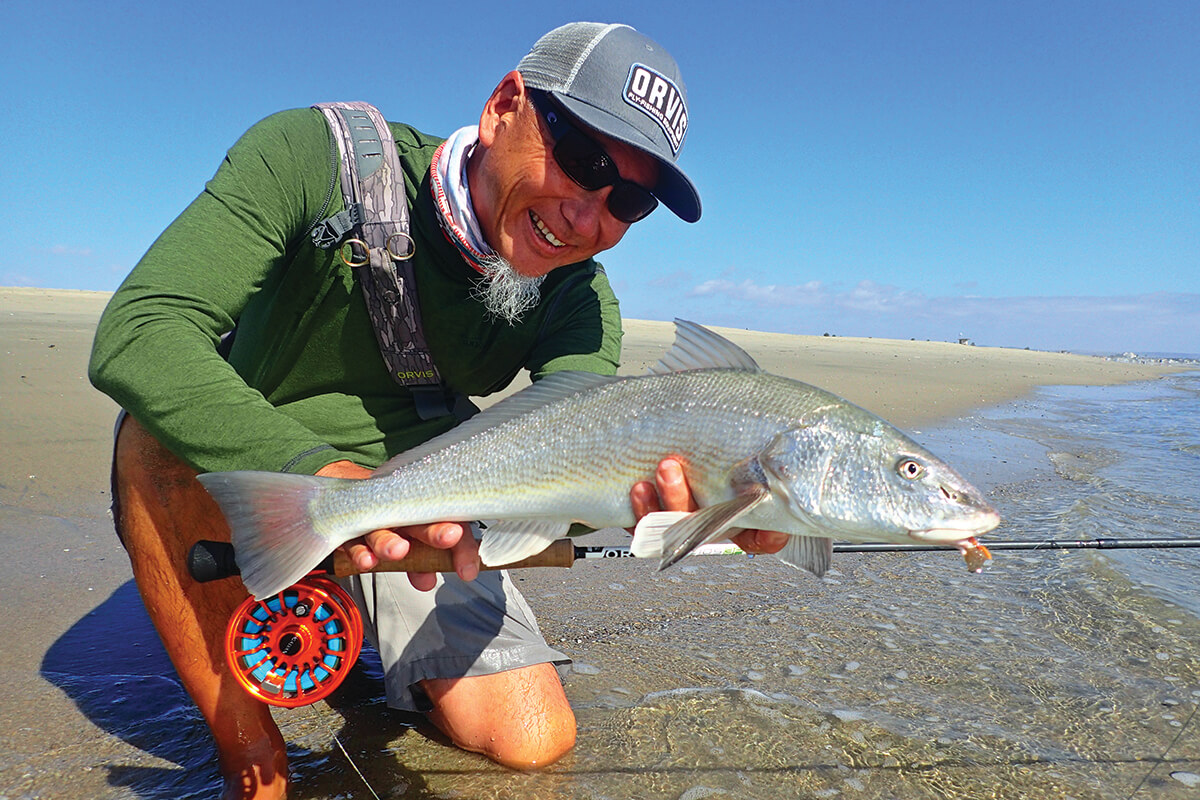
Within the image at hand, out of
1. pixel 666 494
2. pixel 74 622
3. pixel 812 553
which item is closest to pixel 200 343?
pixel 666 494

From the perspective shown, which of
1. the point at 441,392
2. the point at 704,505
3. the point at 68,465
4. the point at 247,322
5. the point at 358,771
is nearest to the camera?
the point at 704,505

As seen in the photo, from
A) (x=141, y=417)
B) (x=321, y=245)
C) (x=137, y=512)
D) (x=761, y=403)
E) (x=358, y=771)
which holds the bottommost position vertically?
(x=358, y=771)

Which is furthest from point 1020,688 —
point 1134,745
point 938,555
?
point 938,555

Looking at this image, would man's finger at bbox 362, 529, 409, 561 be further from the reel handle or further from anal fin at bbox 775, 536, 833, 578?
anal fin at bbox 775, 536, 833, 578

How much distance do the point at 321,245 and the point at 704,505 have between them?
1.86 metres

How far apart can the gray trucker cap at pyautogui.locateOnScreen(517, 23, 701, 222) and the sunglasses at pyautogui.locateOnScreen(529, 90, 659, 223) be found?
0.08 metres

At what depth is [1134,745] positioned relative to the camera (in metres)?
3.15

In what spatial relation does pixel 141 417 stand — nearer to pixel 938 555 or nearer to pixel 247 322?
pixel 247 322

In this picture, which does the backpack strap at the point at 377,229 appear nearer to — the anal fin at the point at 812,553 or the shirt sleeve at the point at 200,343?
the shirt sleeve at the point at 200,343

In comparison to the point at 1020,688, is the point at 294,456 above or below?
above

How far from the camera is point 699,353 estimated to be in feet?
9.13

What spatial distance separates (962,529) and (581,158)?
6.59ft

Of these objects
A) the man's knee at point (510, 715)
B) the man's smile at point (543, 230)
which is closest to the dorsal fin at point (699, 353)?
the man's smile at point (543, 230)

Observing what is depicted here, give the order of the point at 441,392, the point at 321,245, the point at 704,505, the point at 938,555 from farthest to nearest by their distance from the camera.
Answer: the point at 938,555
the point at 441,392
the point at 321,245
the point at 704,505
